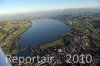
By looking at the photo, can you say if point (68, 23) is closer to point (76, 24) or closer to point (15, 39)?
point (76, 24)

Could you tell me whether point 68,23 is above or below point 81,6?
below

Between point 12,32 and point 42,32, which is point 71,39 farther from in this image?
point 12,32

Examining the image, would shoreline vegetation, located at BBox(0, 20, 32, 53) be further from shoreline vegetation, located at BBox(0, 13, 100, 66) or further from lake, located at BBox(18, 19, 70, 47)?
lake, located at BBox(18, 19, 70, 47)

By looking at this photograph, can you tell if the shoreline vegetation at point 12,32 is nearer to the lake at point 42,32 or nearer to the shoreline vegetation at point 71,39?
the shoreline vegetation at point 71,39

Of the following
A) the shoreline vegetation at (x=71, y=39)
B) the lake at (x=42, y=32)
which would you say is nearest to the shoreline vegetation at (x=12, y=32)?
the shoreline vegetation at (x=71, y=39)

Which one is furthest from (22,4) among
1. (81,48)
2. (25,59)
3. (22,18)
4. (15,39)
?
(81,48)

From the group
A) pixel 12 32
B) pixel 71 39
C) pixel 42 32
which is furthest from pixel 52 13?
pixel 12 32

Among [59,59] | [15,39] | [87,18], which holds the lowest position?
[59,59]
